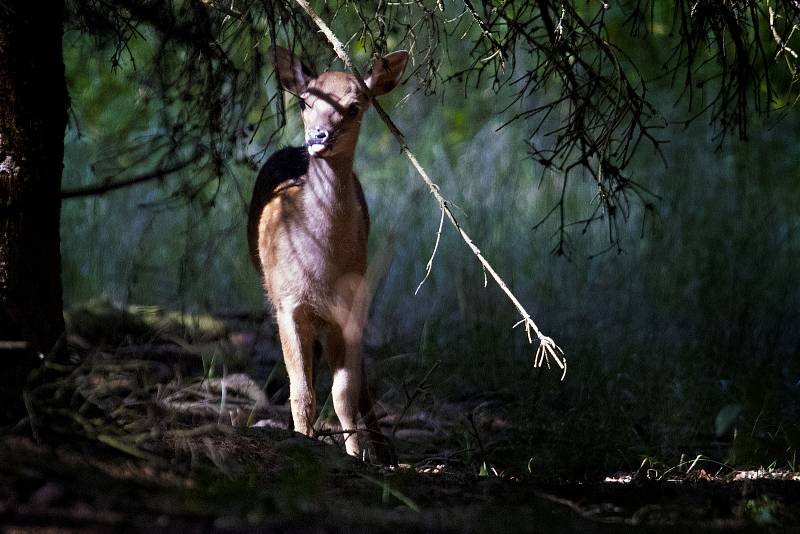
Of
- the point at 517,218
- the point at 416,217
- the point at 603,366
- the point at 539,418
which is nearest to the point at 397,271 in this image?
the point at 416,217

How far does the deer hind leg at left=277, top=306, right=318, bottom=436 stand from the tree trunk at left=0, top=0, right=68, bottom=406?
4.89 ft

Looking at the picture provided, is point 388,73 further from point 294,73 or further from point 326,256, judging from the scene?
point 326,256

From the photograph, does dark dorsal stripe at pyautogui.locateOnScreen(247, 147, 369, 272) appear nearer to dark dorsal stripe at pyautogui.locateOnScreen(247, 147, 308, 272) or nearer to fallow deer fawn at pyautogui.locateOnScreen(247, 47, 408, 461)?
dark dorsal stripe at pyautogui.locateOnScreen(247, 147, 308, 272)

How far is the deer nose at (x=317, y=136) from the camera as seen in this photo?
A: 470 centimetres

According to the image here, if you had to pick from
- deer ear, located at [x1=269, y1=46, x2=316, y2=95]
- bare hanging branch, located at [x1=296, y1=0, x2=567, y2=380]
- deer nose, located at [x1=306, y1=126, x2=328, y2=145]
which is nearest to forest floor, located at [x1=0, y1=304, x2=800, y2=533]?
bare hanging branch, located at [x1=296, y1=0, x2=567, y2=380]

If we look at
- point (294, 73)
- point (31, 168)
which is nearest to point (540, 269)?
point (294, 73)

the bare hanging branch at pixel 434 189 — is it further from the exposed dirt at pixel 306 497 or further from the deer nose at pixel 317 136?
the deer nose at pixel 317 136

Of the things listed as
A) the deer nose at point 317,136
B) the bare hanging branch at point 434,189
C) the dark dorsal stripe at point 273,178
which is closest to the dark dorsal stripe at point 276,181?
the dark dorsal stripe at point 273,178

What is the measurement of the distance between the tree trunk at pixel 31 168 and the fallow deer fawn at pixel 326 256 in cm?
145

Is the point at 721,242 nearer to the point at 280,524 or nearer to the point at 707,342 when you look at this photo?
the point at 707,342

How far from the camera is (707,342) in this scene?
6410 mm

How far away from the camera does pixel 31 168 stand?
11.7 feet

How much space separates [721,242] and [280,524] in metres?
5.68

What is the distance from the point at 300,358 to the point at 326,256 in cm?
54
